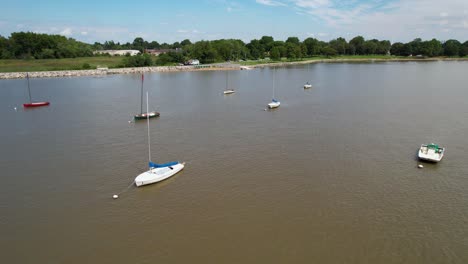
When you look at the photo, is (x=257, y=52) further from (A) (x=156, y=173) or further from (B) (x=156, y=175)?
(B) (x=156, y=175)

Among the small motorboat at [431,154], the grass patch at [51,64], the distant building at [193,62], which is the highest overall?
the distant building at [193,62]

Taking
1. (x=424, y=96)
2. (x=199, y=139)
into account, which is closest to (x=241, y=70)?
(x=424, y=96)

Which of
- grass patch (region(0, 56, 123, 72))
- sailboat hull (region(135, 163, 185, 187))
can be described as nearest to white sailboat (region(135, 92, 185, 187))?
sailboat hull (region(135, 163, 185, 187))

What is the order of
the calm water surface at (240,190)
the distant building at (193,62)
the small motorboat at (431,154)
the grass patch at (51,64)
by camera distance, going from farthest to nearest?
the distant building at (193,62) < the grass patch at (51,64) < the small motorboat at (431,154) < the calm water surface at (240,190)

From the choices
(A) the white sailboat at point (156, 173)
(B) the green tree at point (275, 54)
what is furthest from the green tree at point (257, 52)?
(A) the white sailboat at point (156, 173)

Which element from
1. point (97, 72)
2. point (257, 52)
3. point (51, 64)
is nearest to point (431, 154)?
point (97, 72)

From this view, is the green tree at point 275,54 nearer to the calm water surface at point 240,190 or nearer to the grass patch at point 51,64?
the grass patch at point 51,64

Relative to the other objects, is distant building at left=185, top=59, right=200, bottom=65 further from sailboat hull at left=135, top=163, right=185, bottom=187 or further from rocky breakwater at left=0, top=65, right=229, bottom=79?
sailboat hull at left=135, top=163, right=185, bottom=187
